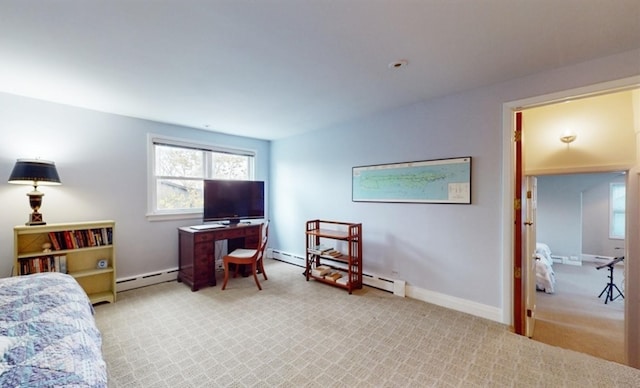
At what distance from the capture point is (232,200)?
158 inches

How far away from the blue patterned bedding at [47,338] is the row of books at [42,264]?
1265mm

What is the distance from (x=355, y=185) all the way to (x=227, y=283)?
234cm

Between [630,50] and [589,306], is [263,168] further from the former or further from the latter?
[589,306]

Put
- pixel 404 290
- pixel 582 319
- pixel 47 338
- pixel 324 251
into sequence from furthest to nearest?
pixel 324 251 → pixel 582 319 → pixel 404 290 → pixel 47 338

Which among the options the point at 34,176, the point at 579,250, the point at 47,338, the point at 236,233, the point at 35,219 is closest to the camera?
the point at 47,338

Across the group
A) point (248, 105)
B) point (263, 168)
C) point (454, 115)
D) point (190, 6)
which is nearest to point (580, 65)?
point (454, 115)

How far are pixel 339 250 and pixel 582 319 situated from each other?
10.6 ft

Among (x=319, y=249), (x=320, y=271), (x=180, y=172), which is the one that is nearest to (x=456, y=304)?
(x=320, y=271)

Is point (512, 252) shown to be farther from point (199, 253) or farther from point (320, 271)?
point (199, 253)

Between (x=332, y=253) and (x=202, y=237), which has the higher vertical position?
(x=202, y=237)

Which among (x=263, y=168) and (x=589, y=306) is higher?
(x=263, y=168)

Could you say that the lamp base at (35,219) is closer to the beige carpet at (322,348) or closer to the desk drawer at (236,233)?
the beige carpet at (322,348)

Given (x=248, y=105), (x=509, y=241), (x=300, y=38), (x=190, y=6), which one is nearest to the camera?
(x=190, y=6)

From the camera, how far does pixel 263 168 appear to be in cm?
501
